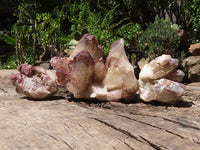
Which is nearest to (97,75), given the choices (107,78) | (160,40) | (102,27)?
(107,78)

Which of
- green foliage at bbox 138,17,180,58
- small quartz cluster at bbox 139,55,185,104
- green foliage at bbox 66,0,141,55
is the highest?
green foliage at bbox 66,0,141,55

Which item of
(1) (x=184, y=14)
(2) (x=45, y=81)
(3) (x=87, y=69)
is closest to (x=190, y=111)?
(3) (x=87, y=69)

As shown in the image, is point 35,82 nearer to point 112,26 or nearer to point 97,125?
point 97,125

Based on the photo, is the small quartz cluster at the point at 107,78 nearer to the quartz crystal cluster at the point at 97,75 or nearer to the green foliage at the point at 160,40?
the quartz crystal cluster at the point at 97,75

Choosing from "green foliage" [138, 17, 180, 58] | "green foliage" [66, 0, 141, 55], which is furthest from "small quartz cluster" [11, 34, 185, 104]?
"green foliage" [138, 17, 180, 58]

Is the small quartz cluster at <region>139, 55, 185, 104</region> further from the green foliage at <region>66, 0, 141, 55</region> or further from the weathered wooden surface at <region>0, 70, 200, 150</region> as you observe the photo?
the green foliage at <region>66, 0, 141, 55</region>

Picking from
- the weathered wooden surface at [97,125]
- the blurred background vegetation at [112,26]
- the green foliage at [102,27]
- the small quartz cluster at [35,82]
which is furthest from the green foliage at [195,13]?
the small quartz cluster at [35,82]

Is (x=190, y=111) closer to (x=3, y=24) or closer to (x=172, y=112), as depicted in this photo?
(x=172, y=112)
